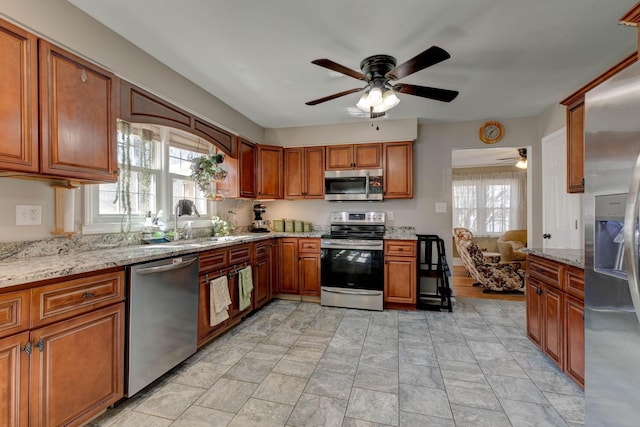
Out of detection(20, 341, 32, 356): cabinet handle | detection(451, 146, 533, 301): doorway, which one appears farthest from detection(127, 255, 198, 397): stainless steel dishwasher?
detection(451, 146, 533, 301): doorway

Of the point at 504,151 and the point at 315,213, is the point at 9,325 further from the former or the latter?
the point at 504,151

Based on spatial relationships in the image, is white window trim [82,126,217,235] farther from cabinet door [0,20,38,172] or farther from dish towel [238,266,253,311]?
dish towel [238,266,253,311]

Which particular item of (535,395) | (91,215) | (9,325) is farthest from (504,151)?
(9,325)

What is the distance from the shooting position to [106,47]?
6.50ft

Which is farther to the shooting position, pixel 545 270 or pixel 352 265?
pixel 352 265

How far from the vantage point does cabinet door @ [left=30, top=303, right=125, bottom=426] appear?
132 cm

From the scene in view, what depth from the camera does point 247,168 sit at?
387 cm

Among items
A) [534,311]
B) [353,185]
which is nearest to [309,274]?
[353,185]

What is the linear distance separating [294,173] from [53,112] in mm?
2854

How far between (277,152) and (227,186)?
0.92m

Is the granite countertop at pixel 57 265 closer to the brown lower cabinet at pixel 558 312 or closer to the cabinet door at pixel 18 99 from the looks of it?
the cabinet door at pixel 18 99

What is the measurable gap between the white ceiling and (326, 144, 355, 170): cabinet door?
3.61 ft

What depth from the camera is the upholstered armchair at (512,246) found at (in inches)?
225

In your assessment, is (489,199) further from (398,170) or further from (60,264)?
(60,264)
